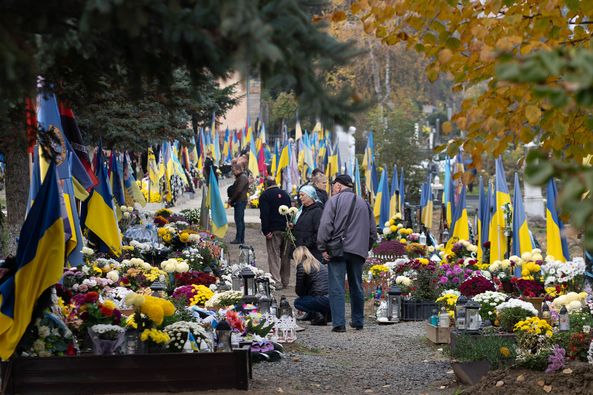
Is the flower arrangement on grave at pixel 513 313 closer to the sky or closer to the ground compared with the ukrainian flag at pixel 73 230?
closer to the ground

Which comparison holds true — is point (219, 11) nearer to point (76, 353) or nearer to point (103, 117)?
point (76, 353)

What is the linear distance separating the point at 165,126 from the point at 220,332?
40.7 ft

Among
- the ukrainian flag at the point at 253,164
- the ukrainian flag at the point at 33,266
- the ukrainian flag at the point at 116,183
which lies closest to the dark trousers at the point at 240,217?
the ukrainian flag at the point at 116,183

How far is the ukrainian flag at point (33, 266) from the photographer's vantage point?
9.57 meters

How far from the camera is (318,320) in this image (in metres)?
15.7

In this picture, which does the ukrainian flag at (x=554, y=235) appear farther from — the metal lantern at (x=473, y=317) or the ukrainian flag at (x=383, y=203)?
the ukrainian flag at (x=383, y=203)

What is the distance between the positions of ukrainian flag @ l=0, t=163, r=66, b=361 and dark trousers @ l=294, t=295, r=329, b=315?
6.01m

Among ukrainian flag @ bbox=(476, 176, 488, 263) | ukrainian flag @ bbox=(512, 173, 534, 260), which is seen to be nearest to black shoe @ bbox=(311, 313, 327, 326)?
ukrainian flag @ bbox=(512, 173, 534, 260)

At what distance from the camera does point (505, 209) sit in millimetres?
18656

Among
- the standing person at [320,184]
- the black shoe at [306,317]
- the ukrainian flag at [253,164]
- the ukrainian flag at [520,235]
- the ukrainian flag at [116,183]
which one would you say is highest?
the ukrainian flag at [253,164]

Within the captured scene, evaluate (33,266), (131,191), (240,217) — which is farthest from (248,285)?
(131,191)

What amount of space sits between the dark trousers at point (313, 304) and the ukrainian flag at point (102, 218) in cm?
250

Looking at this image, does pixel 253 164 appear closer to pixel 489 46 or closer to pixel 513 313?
pixel 513 313

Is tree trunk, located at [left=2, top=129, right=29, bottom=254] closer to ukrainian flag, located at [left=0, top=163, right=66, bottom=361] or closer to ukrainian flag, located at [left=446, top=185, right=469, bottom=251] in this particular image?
ukrainian flag, located at [left=0, top=163, right=66, bottom=361]
